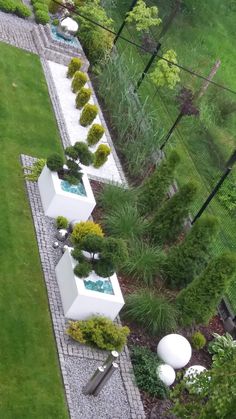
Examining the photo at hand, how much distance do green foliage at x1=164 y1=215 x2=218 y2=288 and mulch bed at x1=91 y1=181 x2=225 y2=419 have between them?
378 millimetres

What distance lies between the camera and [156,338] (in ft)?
38.7

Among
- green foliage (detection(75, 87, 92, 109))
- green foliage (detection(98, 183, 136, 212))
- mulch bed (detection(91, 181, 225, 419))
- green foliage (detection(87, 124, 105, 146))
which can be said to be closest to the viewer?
mulch bed (detection(91, 181, 225, 419))

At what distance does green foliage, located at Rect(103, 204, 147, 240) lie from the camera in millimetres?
13414

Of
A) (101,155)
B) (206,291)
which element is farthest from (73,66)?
(206,291)

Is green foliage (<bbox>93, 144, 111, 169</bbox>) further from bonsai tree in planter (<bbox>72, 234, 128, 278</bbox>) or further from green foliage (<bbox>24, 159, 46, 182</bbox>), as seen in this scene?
bonsai tree in planter (<bbox>72, 234, 128, 278</bbox>)

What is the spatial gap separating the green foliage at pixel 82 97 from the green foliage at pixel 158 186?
182 inches

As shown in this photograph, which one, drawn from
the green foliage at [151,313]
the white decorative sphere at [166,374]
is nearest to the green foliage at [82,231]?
the green foliage at [151,313]

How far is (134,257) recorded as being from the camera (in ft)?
42.1

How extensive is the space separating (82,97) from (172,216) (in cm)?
611

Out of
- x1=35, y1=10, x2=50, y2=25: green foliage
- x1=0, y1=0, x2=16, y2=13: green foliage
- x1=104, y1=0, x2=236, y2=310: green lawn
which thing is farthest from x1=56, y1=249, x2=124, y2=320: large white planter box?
x1=0, y1=0, x2=16, y2=13: green foliage

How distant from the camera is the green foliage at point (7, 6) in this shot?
67.7 feet

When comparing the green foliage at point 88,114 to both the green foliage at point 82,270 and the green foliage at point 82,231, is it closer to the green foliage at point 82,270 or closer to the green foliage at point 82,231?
the green foliage at point 82,231

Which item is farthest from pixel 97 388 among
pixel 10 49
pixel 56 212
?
pixel 10 49

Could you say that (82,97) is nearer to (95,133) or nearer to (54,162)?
(95,133)
